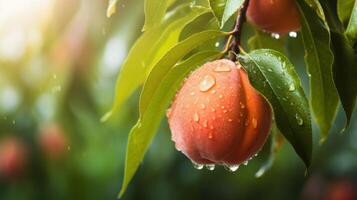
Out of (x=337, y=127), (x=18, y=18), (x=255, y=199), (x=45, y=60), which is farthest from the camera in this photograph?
(x=255, y=199)

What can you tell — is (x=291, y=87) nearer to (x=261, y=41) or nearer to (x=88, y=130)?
(x=261, y=41)

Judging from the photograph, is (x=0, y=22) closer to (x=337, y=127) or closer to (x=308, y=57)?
(x=308, y=57)

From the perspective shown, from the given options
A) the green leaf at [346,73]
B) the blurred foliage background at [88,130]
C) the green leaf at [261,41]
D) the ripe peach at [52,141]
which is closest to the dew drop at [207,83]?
the green leaf at [346,73]

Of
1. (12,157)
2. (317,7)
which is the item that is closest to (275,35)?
(317,7)

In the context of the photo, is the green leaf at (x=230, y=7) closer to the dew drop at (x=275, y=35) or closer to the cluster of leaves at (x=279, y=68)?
the cluster of leaves at (x=279, y=68)

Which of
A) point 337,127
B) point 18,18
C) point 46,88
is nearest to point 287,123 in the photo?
point 18,18

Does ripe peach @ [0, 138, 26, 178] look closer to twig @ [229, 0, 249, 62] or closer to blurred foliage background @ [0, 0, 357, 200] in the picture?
blurred foliage background @ [0, 0, 357, 200]
